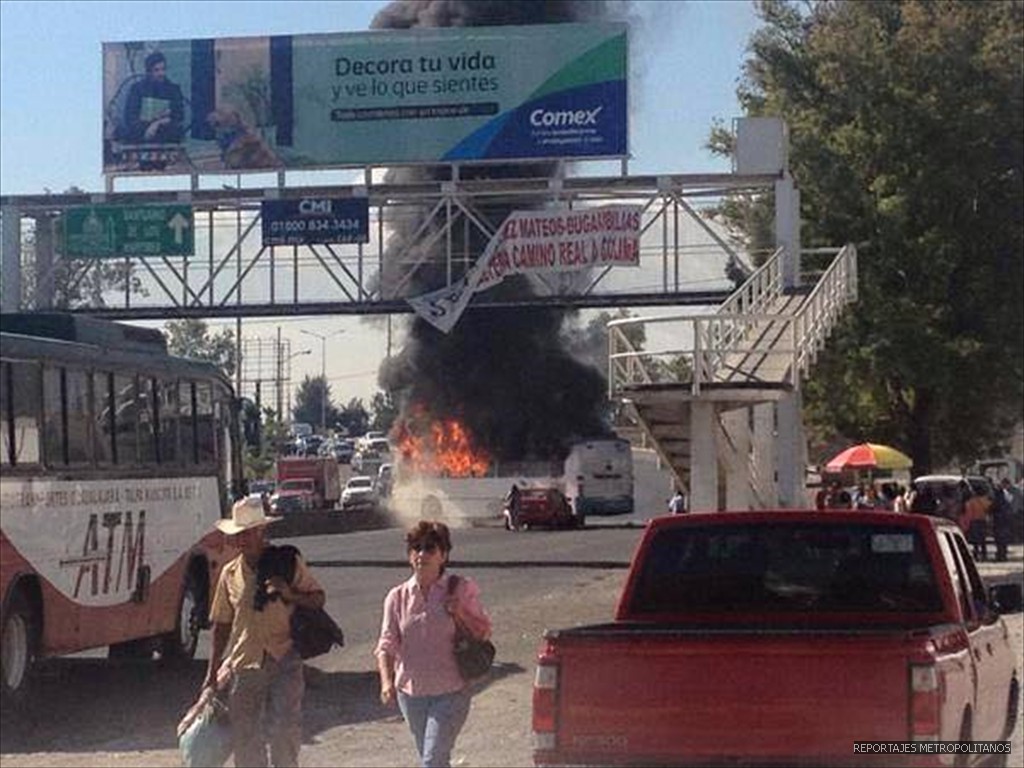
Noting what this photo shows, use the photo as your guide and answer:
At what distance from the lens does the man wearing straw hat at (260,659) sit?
10539 mm

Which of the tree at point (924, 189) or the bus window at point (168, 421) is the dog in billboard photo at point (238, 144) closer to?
the tree at point (924, 189)

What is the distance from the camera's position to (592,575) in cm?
3491

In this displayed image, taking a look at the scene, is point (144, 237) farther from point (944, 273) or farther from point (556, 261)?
point (944, 273)

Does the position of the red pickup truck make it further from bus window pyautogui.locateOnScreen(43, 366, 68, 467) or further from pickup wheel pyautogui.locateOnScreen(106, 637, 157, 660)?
pickup wheel pyautogui.locateOnScreen(106, 637, 157, 660)

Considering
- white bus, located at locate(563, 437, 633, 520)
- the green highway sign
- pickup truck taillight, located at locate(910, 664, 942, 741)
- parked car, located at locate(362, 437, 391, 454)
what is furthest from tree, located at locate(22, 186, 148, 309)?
parked car, located at locate(362, 437, 391, 454)

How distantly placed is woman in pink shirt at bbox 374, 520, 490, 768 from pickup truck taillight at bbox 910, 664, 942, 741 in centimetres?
226

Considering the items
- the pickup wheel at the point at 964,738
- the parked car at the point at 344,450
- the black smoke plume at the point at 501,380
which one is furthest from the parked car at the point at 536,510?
the parked car at the point at 344,450

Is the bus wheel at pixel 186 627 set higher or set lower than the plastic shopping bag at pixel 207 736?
lower

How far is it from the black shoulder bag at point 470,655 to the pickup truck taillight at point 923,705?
221 cm

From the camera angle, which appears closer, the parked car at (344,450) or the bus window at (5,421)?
the bus window at (5,421)

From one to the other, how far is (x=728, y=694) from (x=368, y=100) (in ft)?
122

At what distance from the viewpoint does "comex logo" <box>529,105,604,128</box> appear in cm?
4338

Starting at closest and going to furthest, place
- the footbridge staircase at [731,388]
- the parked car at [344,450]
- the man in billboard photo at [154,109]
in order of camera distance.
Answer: the footbridge staircase at [731,388], the man in billboard photo at [154,109], the parked car at [344,450]

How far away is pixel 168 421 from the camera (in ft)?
66.0
